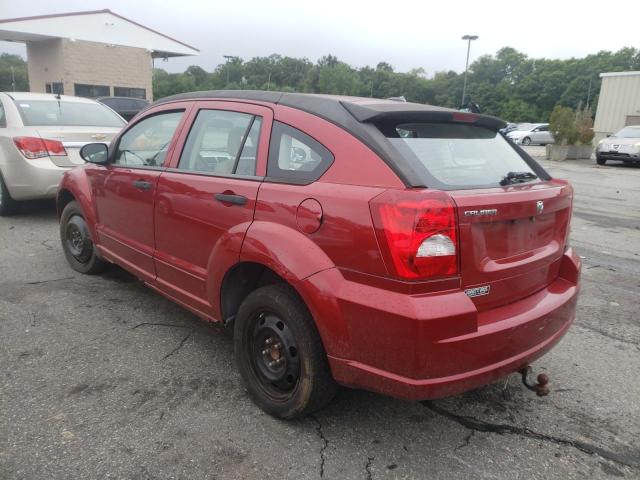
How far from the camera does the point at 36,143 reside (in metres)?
6.47

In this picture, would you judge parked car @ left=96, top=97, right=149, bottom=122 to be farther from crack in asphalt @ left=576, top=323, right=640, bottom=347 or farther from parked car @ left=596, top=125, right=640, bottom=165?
crack in asphalt @ left=576, top=323, right=640, bottom=347

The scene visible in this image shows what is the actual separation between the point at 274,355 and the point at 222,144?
132cm

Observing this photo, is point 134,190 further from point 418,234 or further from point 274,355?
point 418,234

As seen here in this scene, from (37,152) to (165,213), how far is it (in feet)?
13.3

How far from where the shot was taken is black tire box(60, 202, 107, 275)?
4734 millimetres

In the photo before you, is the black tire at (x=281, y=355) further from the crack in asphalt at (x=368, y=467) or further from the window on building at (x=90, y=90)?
the window on building at (x=90, y=90)

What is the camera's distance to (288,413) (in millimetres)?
2672

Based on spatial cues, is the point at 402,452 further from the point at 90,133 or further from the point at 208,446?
the point at 90,133

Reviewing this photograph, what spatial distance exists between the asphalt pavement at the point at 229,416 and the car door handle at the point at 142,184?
102 cm

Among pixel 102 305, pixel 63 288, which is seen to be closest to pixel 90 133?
pixel 63 288

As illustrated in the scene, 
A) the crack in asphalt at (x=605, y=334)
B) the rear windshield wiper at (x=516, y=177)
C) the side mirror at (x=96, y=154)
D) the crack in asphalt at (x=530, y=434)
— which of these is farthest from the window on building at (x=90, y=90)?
the crack in asphalt at (x=530, y=434)

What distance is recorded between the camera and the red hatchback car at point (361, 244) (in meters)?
2.18

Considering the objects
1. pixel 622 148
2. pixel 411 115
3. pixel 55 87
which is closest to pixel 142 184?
pixel 411 115

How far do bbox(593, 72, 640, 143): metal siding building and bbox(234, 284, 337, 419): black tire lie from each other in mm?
30091
